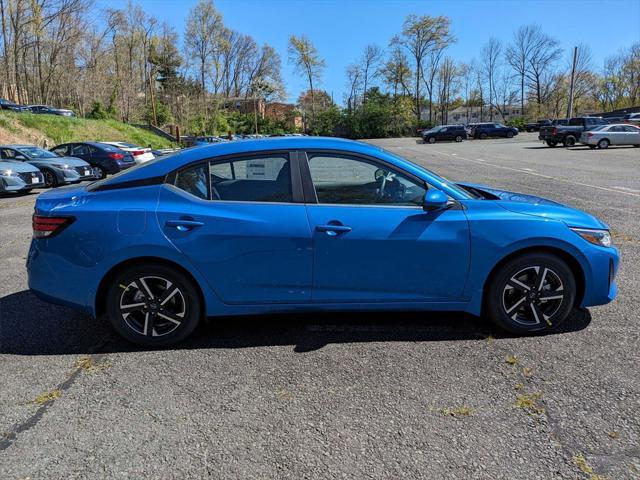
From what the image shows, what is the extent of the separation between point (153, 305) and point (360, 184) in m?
1.82

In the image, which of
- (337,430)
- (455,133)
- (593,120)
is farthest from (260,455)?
(455,133)

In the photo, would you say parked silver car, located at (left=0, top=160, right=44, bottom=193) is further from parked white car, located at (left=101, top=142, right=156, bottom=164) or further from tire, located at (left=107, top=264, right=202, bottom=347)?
tire, located at (left=107, top=264, right=202, bottom=347)

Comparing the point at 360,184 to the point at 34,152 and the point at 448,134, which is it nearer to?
the point at 34,152

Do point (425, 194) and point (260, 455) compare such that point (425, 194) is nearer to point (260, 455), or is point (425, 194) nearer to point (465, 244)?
point (465, 244)

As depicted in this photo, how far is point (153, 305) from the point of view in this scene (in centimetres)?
361

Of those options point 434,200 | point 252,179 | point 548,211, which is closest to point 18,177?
point 252,179

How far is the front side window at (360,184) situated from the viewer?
12.0 feet

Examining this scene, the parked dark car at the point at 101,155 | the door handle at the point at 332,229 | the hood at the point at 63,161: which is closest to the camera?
the door handle at the point at 332,229

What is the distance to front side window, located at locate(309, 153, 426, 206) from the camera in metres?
3.64

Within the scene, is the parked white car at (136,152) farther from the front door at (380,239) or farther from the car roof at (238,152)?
the front door at (380,239)

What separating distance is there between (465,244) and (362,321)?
44.2 inches

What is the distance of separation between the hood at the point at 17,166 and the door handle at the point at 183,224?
1275 centimetres

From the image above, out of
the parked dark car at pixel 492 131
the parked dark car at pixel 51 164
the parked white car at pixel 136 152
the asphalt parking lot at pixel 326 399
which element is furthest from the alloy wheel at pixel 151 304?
the parked dark car at pixel 492 131

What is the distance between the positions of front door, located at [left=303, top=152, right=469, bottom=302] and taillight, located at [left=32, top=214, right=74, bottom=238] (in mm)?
1798
